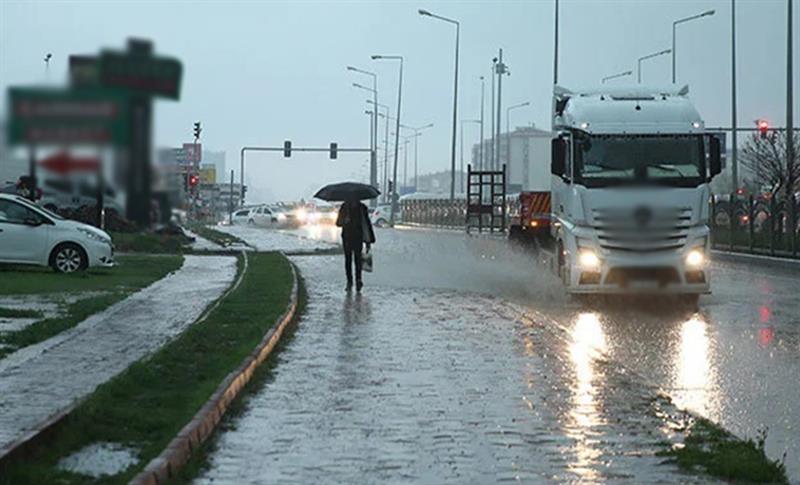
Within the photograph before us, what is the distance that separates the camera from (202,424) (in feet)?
30.4

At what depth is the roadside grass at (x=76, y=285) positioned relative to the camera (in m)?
15.7

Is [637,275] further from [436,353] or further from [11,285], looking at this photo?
[11,285]

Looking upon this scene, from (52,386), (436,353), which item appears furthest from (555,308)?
(52,386)

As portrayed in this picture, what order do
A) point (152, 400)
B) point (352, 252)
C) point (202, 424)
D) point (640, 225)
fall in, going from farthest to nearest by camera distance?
point (352, 252) → point (152, 400) → point (202, 424) → point (640, 225)

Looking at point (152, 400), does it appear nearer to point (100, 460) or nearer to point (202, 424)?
point (202, 424)

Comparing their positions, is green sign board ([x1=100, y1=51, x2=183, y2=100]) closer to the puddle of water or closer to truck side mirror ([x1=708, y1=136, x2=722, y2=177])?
the puddle of water

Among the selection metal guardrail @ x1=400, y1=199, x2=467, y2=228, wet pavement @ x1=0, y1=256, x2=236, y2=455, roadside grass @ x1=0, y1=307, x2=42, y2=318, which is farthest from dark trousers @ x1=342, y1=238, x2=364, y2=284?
metal guardrail @ x1=400, y1=199, x2=467, y2=228

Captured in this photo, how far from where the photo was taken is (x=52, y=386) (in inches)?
439

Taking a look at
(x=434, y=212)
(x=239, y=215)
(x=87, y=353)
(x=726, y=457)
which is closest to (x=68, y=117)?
(x=239, y=215)

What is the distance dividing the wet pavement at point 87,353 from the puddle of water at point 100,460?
41 cm

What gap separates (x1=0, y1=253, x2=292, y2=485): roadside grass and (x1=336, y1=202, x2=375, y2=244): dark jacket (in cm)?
635

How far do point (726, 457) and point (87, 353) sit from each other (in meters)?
7.99

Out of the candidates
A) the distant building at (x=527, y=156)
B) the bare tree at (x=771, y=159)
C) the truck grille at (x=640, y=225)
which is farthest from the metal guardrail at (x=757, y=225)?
the truck grille at (x=640, y=225)

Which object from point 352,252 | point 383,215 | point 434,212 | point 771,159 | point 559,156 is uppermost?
point 771,159
